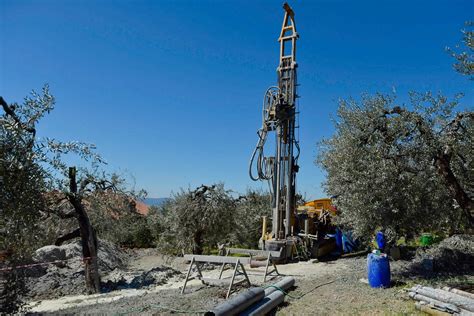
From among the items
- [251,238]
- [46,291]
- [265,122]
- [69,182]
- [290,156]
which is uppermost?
[265,122]

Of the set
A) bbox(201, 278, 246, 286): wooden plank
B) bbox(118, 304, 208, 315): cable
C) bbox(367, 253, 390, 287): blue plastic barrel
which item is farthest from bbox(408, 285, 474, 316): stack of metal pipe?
bbox(118, 304, 208, 315): cable

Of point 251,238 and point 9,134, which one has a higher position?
point 9,134

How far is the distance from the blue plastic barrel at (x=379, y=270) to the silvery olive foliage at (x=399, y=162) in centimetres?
134

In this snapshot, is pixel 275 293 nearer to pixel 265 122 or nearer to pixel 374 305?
pixel 374 305

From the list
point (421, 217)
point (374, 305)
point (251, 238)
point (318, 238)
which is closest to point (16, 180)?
point (374, 305)

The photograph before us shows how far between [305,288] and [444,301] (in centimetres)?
367

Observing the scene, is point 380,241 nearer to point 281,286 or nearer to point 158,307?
point 281,286

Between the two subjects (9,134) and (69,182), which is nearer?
(9,134)

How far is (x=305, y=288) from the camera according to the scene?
1065 cm

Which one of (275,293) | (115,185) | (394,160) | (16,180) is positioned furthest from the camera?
(115,185)

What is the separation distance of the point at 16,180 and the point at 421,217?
425 inches

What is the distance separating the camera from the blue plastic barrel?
10.1 metres

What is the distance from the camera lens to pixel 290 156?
16703 mm

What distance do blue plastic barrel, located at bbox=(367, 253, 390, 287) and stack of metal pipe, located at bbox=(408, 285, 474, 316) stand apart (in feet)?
4.15
